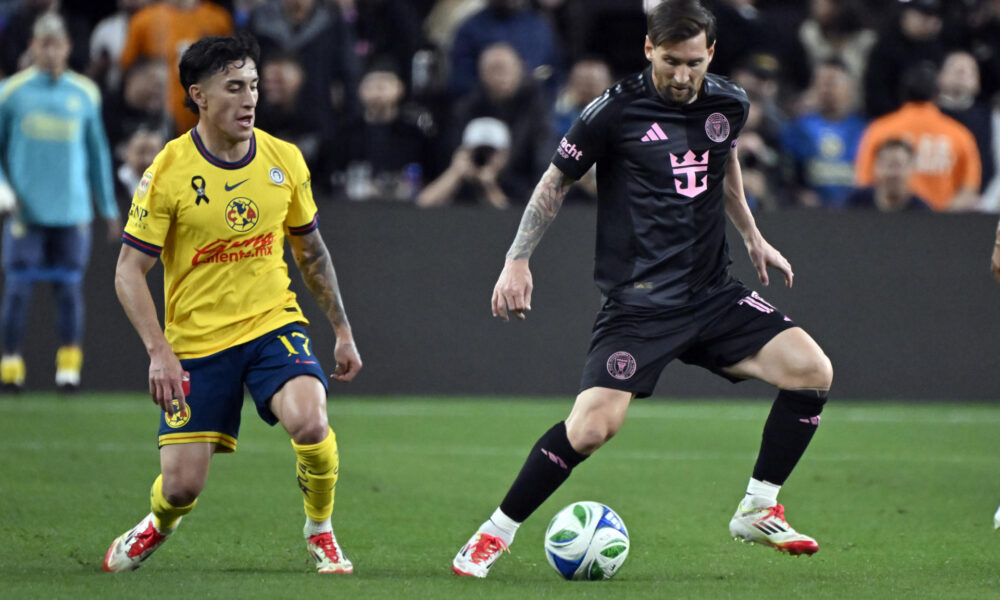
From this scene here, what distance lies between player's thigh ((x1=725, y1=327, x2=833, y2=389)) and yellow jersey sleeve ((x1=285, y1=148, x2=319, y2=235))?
5.56 ft

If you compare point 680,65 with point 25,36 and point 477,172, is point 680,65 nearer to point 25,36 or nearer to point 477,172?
point 477,172

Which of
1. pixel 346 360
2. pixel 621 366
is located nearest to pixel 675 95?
pixel 621 366

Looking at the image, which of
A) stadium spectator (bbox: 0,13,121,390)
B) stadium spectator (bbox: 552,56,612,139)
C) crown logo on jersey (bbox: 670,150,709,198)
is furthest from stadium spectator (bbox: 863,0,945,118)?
crown logo on jersey (bbox: 670,150,709,198)

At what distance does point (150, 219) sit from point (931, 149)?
8.31 metres

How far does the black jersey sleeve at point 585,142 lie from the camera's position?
5.31 meters

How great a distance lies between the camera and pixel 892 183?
11.4 meters

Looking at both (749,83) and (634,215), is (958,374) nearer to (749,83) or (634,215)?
(749,83)

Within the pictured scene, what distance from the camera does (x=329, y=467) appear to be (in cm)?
520

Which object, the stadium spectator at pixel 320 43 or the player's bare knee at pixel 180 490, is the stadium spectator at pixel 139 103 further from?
the player's bare knee at pixel 180 490

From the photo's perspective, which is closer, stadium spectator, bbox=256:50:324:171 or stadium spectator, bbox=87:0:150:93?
stadium spectator, bbox=256:50:324:171

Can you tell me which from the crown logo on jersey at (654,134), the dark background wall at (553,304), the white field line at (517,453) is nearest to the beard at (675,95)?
the crown logo on jersey at (654,134)

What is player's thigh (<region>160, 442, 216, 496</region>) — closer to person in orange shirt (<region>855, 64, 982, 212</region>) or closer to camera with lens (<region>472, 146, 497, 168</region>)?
camera with lens (<region>472, 146, 497, 168</region>)

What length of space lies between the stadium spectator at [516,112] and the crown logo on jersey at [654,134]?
615cm

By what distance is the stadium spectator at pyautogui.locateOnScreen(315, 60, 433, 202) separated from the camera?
11648 mm
